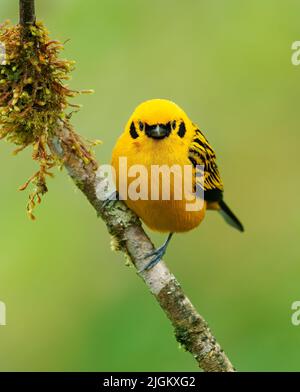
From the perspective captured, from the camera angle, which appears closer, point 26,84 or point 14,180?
point 26,84

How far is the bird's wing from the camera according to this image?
16.0 ft

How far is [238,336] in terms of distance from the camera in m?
5.92

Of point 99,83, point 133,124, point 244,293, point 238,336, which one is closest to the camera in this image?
point 133,124

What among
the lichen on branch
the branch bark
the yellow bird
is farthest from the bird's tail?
the lichen on branch

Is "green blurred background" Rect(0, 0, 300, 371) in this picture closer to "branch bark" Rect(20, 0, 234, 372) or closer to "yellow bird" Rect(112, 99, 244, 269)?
"yellow bird" Rect(112, 99, 244, 269)

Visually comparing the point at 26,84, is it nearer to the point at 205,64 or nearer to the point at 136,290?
the point at 136,290

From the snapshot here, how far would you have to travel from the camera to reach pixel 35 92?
3855 mm

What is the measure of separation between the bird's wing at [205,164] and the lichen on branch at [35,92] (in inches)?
39.9

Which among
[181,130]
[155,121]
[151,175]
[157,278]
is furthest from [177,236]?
[157,278]

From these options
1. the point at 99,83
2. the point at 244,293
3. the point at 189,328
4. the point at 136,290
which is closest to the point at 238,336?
the point at 244,293

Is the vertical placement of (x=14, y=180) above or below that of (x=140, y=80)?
below

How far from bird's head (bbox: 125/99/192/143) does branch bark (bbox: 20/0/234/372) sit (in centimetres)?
64

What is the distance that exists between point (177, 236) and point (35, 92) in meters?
3.14

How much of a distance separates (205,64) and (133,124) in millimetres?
2945
